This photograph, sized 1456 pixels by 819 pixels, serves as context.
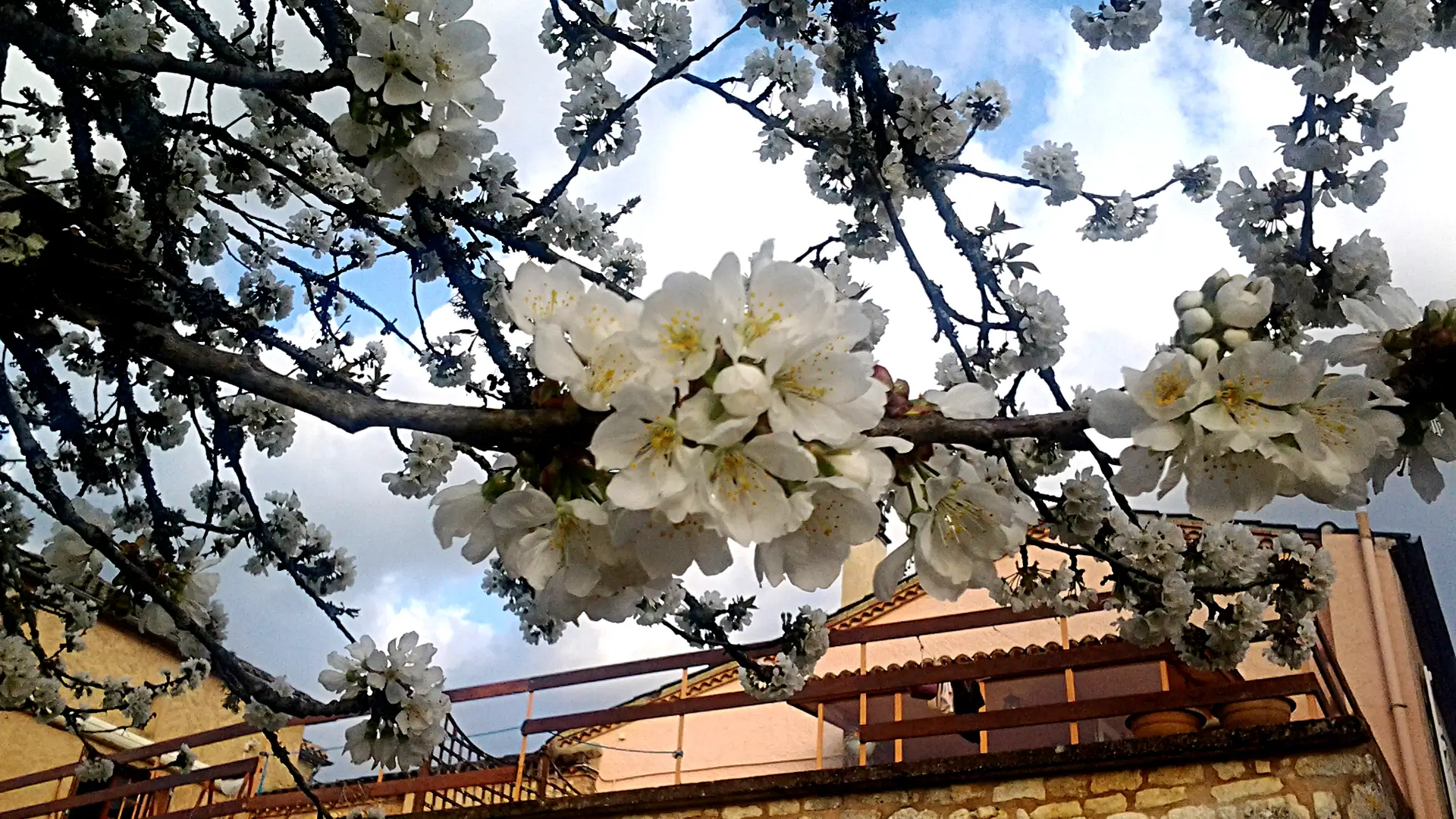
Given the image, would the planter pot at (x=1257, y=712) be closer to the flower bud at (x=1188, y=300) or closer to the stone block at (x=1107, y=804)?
the stone block at (x=1107, y=804)

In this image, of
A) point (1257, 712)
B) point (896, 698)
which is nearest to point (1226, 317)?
point (1257, 712)

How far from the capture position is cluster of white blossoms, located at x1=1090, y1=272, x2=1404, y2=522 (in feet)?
3.29

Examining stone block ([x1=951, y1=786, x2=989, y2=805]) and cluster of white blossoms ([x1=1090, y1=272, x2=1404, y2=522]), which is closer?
cluster of white blossoms ([x1=1090, y1=272, x2=1404, y2=522])

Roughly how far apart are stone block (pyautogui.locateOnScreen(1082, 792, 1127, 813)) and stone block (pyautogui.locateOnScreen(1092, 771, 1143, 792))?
1.1 inches

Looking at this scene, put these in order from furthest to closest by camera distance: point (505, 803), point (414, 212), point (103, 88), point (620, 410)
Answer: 1. point (505, 803)
2. point (103, 88)
3. point (414, 212)
4. point (620, 410)

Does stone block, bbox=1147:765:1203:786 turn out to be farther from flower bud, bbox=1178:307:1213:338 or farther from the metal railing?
flower bud, bbox=1178:307:1213:338

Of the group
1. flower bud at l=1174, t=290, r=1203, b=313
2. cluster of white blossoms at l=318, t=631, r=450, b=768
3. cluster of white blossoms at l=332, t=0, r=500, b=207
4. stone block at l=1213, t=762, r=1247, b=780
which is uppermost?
cluster of white blossoms at l=332, t=0, r=500, b=207

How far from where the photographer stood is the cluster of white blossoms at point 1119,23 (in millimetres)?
3092

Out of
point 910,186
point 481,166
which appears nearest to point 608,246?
point 481,166

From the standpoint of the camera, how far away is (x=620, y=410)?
876mm

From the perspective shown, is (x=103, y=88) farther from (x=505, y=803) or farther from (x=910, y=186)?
(x=505, y=803)

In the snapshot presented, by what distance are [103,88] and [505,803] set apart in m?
3.94

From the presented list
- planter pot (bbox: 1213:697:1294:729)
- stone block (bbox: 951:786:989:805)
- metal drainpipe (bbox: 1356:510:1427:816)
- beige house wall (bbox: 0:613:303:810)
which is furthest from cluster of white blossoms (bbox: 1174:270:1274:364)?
beige house wall (bbox: 0:613:303:810)

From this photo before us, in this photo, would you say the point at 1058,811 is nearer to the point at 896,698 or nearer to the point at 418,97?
the point at 896,698
